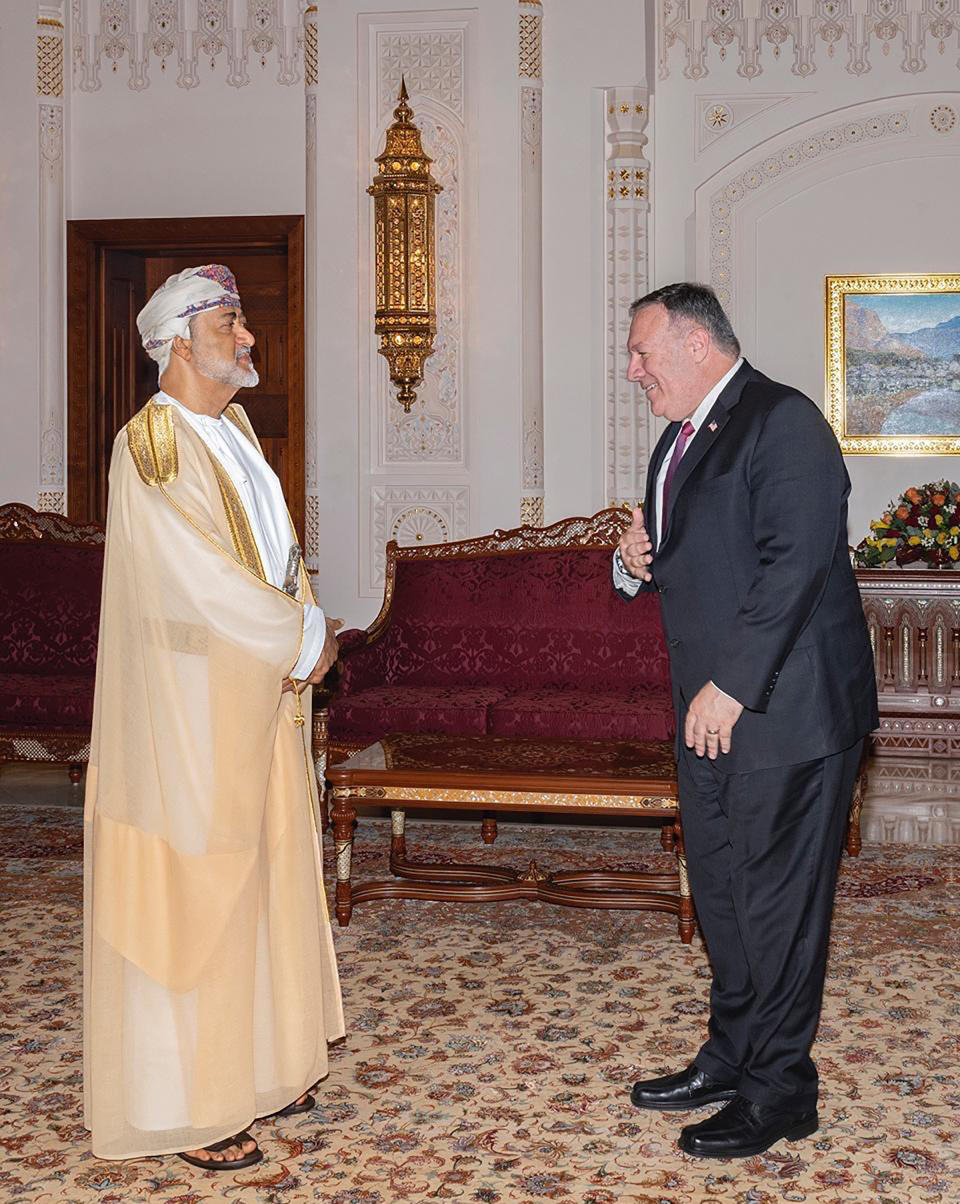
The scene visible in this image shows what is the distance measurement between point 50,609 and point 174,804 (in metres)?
4.41

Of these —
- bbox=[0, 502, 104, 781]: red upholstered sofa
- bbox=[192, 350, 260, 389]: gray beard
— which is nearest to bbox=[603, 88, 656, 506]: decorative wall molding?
bbox=[0, 502, 104, 781]: red upholstered sofa

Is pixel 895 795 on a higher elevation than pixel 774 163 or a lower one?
lower

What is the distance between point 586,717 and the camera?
5.89m

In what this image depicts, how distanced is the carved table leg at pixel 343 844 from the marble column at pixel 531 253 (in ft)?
11.0

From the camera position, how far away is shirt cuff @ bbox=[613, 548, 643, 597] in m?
3.27

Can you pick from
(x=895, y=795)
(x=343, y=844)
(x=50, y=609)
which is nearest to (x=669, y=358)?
(x=343, y=844)

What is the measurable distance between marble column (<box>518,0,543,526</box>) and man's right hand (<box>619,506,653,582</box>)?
15.1 feet

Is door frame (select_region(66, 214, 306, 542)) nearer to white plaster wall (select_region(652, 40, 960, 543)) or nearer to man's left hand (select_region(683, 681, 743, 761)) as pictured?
white plaster wall (select_region(652, 40, 960, 543))

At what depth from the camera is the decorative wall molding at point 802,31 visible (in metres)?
7.90

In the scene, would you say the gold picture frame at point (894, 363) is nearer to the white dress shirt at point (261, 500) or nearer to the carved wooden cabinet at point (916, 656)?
the carved wooden cabinet at point (916, 656)

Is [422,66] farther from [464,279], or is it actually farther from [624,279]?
[624,279]

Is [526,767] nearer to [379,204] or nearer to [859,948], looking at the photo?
[859,948]

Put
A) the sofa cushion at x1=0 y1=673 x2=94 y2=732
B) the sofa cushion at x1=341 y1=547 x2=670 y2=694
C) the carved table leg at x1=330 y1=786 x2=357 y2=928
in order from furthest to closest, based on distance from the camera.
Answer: the sofa cushion at x1=341 y1=547 x2=670 y2=694, the sofa cushion at x1=0 y1=673 x2=94 y2=732, the carved table leg at x1=330 y1=786 x2=357 y2=928

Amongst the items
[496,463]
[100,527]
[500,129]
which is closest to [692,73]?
[500,129]
